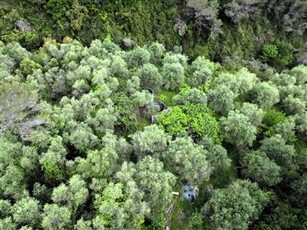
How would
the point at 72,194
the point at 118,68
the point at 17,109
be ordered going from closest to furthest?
the point at 72,194 → the point at 17,109 → the point at 118,68

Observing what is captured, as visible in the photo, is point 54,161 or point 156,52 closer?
point 54,161

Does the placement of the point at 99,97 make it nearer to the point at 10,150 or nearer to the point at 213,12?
the point at 10,150

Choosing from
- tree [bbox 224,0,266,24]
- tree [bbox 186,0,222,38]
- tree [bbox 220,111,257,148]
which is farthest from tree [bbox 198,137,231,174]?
tree [bbox 224,0,266,24]

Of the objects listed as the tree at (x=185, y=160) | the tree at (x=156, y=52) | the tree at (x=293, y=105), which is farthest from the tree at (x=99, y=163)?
the tree at (x=293, y=105)

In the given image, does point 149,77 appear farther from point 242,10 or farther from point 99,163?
point 242,10

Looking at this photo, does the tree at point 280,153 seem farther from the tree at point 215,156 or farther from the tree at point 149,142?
the tree at point 149,142

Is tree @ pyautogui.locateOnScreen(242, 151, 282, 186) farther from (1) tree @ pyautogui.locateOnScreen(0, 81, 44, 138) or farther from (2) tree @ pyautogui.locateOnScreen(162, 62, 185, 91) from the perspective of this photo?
(1) tree @ pyautogui.locateOnScreen(0, 81, 44, 138)

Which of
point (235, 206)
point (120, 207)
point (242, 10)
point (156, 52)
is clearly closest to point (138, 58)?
point (156, 52)
